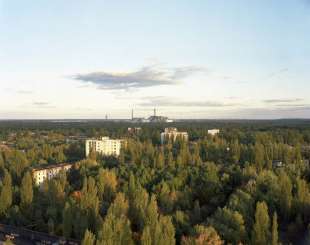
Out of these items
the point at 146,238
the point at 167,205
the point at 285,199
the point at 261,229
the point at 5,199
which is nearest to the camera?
the point at 146,238

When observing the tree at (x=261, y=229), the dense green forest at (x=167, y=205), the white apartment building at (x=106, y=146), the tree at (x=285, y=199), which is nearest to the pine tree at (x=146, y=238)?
the dense green forest at (x=167, y=205)

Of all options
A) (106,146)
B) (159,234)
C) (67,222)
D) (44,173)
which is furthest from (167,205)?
(106,146)

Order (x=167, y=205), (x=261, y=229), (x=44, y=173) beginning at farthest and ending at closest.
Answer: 1. (x=44, y=173)
2. (x=167, y=205)
3. (x=261, y=229)

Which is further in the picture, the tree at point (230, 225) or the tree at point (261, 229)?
the tree at point (230, 225)

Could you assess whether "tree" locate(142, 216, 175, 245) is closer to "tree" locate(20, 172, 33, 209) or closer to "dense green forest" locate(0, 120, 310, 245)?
→ "dense green forest" locate(0, 120, 310, 245)

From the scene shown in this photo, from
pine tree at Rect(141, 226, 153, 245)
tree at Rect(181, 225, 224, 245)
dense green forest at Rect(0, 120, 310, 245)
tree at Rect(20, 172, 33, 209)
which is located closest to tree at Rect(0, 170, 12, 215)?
dense green forest at Rect(0, 120, 310, 245)

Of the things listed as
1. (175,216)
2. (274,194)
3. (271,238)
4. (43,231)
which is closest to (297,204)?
→ (274,194)

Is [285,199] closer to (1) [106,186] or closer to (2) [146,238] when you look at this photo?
(2) [146,238]

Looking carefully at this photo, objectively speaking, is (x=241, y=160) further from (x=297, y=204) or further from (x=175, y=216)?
(x=175, y=216)

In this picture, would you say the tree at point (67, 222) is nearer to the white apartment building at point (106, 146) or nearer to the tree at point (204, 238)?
the tree at point (204, 238)

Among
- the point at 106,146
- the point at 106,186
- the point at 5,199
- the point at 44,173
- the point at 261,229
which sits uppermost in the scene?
the point at 106,146

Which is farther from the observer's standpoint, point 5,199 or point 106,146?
point 106,146
